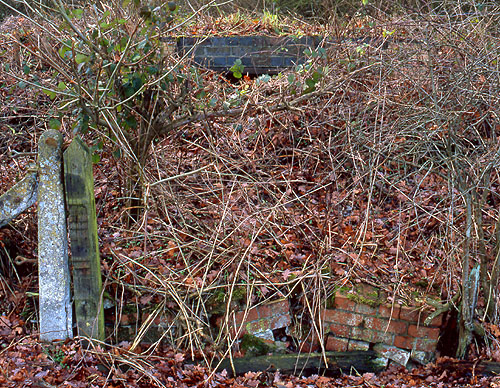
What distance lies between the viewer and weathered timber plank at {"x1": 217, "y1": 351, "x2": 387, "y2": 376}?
3.49 m

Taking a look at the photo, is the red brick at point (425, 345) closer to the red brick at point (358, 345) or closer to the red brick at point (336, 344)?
the red brick at point (358, 345)

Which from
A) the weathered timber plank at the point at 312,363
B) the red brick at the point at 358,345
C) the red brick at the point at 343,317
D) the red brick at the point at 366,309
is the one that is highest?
the red brick at the point at 366,309

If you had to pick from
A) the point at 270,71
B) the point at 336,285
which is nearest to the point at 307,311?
the point at 336,285

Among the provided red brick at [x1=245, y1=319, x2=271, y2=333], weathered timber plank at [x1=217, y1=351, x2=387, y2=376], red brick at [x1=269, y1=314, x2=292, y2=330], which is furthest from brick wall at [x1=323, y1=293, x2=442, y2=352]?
red brick at [x1=245, y1=319, x2=271, y2=333]

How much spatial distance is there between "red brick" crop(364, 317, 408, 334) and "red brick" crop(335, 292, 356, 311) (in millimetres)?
160

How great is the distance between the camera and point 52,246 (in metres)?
3.15

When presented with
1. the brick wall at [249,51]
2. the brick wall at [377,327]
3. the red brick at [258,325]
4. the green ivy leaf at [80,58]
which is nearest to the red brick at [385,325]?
the brick wall at [377,327]

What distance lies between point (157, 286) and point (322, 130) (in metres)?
2.82

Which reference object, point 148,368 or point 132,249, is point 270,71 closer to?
point 132,249

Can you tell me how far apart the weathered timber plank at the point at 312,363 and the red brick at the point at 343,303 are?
349mm

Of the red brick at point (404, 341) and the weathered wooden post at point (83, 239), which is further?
the red brick at point (404, 341)

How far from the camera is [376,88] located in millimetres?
5734

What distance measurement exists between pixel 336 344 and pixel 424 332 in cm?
68

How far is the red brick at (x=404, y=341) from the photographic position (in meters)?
3.68
